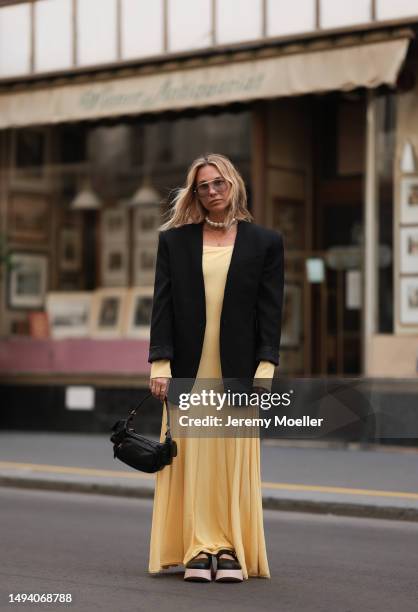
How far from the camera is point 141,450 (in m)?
6.62

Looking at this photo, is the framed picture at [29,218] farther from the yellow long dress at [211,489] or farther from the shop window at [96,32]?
the yellow long dress at [211,489]

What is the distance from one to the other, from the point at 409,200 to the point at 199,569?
30.7ft

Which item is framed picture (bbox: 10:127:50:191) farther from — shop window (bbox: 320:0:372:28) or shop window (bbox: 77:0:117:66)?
shop window (bbox: 320:0:372:28)

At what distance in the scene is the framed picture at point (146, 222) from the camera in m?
17.6

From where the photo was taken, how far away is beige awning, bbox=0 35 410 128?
584 inches

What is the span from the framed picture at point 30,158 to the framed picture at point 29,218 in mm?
158

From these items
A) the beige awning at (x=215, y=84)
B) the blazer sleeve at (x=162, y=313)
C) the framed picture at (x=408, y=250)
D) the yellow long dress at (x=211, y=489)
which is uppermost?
the beige awning at (x=215, y=84)

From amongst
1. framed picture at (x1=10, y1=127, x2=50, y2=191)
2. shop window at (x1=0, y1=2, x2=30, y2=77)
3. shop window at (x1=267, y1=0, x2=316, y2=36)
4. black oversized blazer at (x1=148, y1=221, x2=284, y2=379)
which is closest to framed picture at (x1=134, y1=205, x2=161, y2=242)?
framed picture at (x1=10, y1=127, x2=50, y2=191)

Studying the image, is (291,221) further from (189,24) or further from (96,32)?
(96,32)

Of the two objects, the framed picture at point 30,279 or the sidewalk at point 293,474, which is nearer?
the sidewalk at point 293,474

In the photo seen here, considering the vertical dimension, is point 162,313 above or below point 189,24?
below

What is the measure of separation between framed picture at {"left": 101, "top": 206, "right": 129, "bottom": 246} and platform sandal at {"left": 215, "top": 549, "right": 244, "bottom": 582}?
1145 cm

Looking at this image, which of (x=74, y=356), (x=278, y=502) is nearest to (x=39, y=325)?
(x=74, y=356)

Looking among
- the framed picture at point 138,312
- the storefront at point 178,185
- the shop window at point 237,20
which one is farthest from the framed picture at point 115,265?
the shop window at point 237,20
